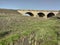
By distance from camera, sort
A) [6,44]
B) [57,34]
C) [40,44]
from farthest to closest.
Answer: [57,34], [40,44], [6,44]

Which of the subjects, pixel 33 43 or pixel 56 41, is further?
pixel 56 41

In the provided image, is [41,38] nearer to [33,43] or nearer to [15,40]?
[33,43]

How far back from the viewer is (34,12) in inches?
3078

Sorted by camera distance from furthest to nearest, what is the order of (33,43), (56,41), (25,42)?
(56,41) < (33,43) < (25,42)

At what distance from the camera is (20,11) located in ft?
246

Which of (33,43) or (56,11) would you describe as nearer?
(33,43)

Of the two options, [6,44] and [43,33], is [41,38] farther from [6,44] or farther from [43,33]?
[6,44]

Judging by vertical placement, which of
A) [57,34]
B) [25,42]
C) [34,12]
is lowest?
[34,12]

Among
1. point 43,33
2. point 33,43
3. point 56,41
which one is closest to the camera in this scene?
point 33,43

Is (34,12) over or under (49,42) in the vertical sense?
under

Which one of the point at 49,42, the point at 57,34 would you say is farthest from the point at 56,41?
the point at 57,34

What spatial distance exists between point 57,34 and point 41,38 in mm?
3057

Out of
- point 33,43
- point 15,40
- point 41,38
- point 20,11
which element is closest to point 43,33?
point 41,38

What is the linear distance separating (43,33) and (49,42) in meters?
2.13
